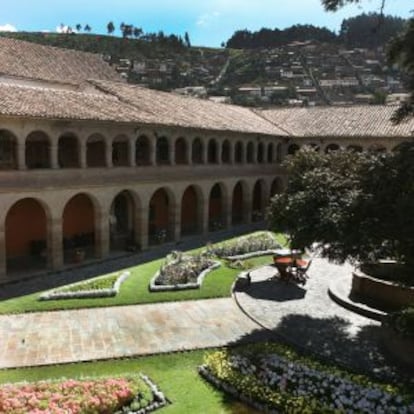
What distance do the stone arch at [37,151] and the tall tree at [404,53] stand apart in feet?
53.6

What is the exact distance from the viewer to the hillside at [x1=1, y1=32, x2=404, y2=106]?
11756cm

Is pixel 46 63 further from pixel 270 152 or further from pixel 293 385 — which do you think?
pixel 293 385

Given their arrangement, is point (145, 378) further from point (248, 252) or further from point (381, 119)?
point (381, 119)

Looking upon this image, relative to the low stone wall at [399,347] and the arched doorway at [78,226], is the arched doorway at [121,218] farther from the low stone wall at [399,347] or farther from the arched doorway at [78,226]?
the low stone wall at [399,347]

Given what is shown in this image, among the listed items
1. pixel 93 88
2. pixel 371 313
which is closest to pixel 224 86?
pixel 93 88

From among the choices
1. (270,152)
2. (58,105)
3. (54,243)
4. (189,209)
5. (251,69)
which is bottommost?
(189,209)

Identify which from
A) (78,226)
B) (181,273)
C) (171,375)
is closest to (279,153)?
(78,226)

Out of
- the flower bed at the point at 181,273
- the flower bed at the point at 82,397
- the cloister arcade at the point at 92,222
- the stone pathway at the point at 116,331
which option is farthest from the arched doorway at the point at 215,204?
the flower bed at the point at 82,397

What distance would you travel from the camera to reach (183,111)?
108 feet

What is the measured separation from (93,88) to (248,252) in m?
13.6

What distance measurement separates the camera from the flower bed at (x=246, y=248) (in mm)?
26719

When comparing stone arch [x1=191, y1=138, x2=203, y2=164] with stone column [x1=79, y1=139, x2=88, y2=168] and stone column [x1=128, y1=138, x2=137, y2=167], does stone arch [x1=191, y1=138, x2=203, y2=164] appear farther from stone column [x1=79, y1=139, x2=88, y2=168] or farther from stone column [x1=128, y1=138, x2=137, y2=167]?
stone column [x1=79, y1=139, x2=88, y2=168]

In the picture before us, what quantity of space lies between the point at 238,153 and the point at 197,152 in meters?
4.19

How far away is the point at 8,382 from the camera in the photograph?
12281 millimetres
